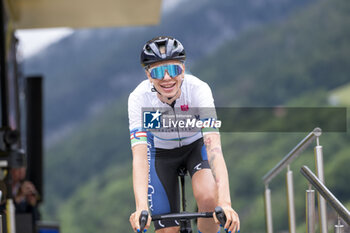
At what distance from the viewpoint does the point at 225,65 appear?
186 ft

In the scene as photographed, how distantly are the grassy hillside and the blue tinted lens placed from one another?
111 feet

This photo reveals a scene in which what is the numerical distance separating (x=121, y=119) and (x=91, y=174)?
601 cm

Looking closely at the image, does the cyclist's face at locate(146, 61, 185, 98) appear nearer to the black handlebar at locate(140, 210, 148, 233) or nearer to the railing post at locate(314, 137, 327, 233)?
the black handlebar at locate(140, 210, 148, 233)

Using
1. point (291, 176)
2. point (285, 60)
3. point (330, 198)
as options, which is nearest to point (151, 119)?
point (330, 198)

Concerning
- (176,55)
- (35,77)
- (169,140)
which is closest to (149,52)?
(176,55)

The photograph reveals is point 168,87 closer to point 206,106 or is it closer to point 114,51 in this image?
point 206,106

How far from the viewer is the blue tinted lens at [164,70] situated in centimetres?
244

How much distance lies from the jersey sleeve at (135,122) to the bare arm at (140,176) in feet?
0.10

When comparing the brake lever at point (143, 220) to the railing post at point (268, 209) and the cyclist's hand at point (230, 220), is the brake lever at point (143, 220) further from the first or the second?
the railing post at point (268, 209)

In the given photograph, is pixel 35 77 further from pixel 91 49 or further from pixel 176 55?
pixel 91 49

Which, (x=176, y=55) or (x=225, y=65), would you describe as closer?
(x=176, y=55)

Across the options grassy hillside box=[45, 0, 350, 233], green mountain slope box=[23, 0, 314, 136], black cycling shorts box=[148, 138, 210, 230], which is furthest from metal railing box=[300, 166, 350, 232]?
green mountain slope box=[23, 0, 314, 136]

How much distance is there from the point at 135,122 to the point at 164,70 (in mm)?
270

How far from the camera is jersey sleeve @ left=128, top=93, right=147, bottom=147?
2498 millimetres
